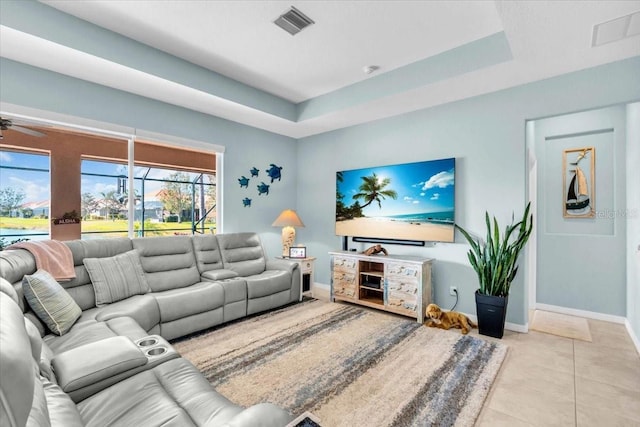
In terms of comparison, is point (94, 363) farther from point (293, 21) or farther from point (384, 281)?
point (384, 281)

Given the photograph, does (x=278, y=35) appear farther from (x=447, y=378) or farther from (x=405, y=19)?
(x=447, y=378)

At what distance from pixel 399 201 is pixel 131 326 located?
123 inches

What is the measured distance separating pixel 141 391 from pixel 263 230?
3485mm

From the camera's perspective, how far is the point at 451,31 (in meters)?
2.66

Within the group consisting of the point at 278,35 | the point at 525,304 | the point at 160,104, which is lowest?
the point at 525,304

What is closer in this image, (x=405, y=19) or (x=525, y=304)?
(x=405, y=19)

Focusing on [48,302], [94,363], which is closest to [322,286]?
[48,302]

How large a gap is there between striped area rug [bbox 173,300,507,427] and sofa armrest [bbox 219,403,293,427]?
0.84 m

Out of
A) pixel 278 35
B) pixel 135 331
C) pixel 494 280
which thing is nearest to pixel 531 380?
pixel 494 280

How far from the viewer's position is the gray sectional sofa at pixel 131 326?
39.3 inches

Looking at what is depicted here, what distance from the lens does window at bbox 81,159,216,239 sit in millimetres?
3334

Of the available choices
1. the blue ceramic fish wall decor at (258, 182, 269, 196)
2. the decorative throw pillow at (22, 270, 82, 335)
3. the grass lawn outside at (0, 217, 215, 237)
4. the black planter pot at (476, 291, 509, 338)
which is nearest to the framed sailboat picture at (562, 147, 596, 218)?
the black planter pot at (476, 291, 509, 338)

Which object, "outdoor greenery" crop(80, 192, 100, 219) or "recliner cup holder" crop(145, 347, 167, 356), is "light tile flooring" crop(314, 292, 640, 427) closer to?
"recliner cup holder" crop(145, 347, 167, 356)

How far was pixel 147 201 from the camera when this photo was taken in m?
3.85
